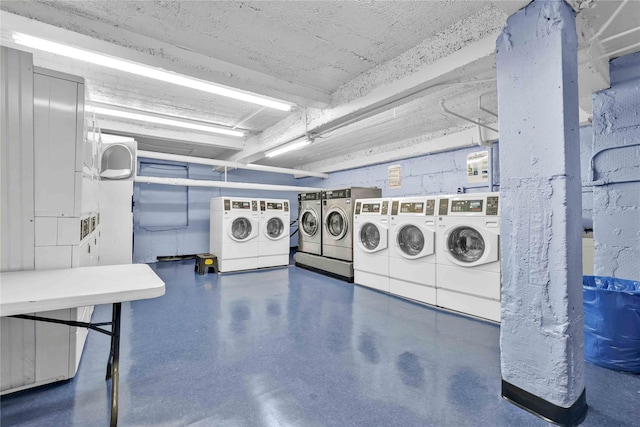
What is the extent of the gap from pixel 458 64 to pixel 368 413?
7.96 feet

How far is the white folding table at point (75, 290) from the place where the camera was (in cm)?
111

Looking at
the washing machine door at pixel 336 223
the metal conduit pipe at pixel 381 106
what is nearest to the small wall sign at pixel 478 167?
the metal conduit pipe at pixel 381 106

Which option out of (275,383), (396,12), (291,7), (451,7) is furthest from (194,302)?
(451,7)

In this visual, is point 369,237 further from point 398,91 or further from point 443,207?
point 398,91

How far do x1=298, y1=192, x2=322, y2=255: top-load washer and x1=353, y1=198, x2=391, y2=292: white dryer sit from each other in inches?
40.9

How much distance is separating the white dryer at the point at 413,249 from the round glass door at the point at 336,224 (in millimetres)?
1116

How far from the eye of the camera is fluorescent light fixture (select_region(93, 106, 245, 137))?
386 cm

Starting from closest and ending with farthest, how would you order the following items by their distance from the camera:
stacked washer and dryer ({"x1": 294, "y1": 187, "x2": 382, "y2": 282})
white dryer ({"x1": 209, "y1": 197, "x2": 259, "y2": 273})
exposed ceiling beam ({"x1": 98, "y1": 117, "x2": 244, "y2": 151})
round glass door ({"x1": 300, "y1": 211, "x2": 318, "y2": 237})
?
exposed ceiling beam ({"x1": 98, "y1": 117, "x2": 244, "y2": 151}) → stacked washer and dryer ({"x1": 294, "y1": 187, "x2": 382, "y2": 282}) → white dryer ({"x1": 209, "y1": 197, "x2": 259, "y2": 273}) → round glass door ({"x1": 300, "y1": 211, "x2": 318, "y2": 237})

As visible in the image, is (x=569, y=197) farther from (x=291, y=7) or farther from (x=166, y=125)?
(x=166, y=125)

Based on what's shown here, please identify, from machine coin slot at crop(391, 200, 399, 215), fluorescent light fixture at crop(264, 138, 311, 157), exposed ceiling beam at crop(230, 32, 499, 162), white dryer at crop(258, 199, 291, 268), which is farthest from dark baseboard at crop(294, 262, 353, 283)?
exposed ceiling beam at crop(230, 32, 499, 162)

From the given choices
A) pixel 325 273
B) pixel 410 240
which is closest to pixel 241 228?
pixel 325 273

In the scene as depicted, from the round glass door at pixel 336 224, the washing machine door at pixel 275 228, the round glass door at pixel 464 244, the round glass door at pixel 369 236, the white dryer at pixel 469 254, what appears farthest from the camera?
the washing machine door at pixel 275 228

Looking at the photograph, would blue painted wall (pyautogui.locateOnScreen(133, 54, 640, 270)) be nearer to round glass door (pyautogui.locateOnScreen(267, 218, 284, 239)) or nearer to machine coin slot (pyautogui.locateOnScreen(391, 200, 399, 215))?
machine coin slot (pyautogui.locateOnScreen(391, 200, 399, 215))

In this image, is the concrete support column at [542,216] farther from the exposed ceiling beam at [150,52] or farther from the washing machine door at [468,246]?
the exposed ceiling beam at [150,52]
